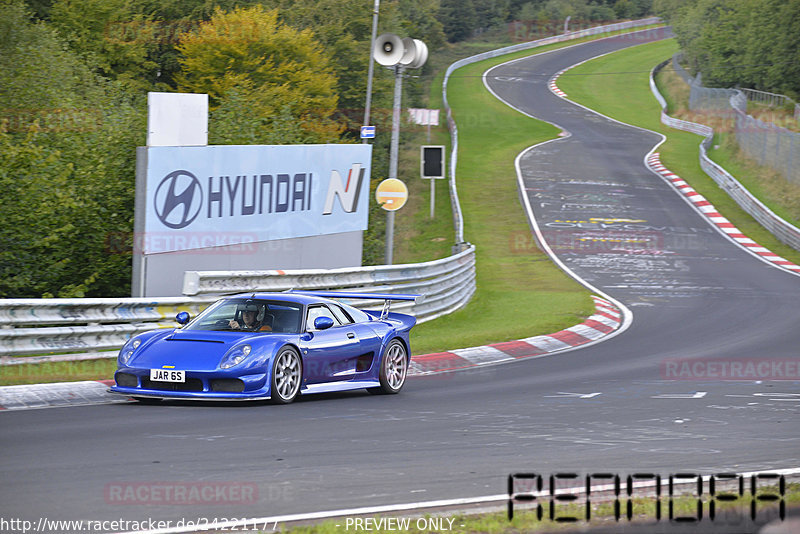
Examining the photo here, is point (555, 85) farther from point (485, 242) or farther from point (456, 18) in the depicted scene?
point (485, 242)

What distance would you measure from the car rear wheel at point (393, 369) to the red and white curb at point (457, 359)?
196 cm

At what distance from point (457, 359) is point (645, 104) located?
6119 cm

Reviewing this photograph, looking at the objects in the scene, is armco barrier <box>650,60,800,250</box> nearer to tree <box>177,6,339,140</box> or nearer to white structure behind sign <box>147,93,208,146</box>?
tree <box>177,6,339,140</box>

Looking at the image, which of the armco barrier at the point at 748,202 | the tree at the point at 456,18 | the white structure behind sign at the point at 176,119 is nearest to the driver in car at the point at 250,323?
the white structure behind sign at the point at 176,119

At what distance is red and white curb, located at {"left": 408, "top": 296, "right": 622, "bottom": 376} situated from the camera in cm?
1559

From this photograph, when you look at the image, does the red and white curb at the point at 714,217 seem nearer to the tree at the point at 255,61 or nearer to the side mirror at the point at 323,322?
the tree at the point at 255,61

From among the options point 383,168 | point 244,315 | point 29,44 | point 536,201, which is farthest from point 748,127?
point 244,315

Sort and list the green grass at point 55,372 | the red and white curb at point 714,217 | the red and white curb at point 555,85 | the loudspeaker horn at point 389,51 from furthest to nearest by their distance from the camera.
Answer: the red and white curb at point 555,85
the red and white curb at point 714,217
the loudspeaker horn at point 389,51
the green grass at point 55,372

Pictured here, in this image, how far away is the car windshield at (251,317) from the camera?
11.4 meters

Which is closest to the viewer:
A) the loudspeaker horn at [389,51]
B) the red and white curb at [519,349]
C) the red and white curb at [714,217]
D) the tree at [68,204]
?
the red and white curb at [519,349]

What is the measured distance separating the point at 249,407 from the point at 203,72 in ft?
117

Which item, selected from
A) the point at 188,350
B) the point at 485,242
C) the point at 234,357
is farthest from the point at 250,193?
the point at 485,242

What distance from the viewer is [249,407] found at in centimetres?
1070

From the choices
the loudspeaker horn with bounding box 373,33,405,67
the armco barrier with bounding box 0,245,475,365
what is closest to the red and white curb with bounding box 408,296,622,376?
the armco barrier with bounding box 0,245,475,365
